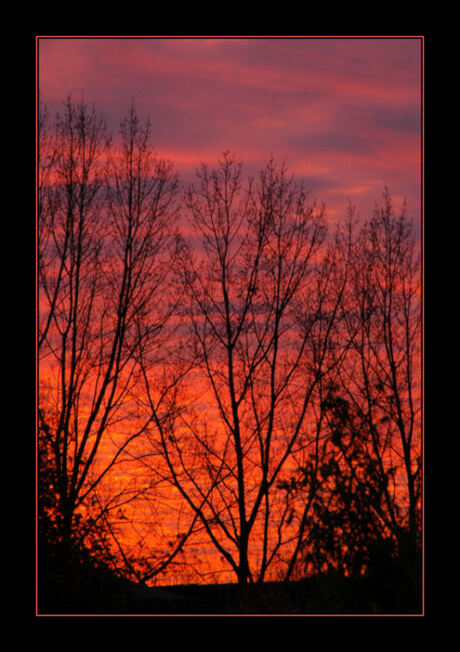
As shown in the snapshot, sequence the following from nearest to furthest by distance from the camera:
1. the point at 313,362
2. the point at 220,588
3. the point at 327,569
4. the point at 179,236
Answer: the point at 327,569
the point at 220,588
the point at 179,236
the point at 313,362

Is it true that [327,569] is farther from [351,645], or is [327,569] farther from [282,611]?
[351,645]

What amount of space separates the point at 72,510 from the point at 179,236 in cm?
596

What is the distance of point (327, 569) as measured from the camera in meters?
8.17

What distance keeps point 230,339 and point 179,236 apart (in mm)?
2573

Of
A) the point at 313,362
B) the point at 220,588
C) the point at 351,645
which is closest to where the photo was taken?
the point at 351,645

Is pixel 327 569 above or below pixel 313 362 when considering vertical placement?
below
